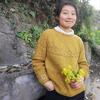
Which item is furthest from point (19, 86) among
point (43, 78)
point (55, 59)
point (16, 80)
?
point (55, 59)

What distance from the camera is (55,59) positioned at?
1.53m

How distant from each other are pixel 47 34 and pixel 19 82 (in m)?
0.66

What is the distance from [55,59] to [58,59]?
0.04 m

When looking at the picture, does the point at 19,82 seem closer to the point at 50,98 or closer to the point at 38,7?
the point at 50,98

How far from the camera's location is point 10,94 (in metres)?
1.39

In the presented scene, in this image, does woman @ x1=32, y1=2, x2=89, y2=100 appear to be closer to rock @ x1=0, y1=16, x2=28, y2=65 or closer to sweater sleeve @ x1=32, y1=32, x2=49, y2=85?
sweater sleeve @ x1=32, y1=32, x2=49, y2=85

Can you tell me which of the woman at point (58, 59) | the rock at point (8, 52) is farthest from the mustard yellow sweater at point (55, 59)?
the rock at point (8, 52)

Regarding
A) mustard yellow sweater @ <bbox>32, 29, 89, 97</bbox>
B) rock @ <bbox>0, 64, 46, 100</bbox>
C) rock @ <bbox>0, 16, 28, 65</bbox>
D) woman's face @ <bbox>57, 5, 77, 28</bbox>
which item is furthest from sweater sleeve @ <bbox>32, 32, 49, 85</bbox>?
rock @ <bbox>0, 16, 28, 65</bbox>

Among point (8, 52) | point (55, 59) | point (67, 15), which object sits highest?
point (67, 15)

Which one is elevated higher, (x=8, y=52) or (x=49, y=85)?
(x=8, y=52)

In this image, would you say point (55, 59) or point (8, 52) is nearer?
point (55, 59)

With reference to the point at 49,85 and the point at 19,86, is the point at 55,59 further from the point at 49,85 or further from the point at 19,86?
the point at 19,86

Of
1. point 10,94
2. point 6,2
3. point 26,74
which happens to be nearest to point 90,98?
point 26,74

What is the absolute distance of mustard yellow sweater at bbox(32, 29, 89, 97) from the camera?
1.50 metres
